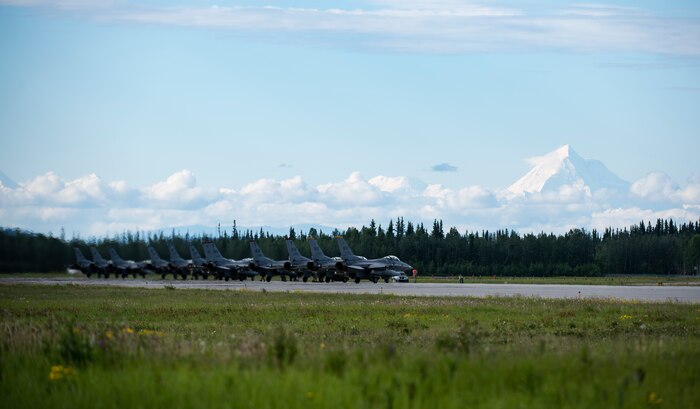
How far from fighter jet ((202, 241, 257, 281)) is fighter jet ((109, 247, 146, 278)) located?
667 inches

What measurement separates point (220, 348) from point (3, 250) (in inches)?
2047

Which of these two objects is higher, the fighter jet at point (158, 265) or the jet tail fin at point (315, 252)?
the jet tail fin at point (315, 252)

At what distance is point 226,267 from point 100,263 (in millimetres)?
20756

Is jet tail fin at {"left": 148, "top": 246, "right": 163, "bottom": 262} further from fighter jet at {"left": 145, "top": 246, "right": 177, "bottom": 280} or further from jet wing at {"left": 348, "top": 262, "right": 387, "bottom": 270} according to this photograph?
jet wing at {"left": 348, "top": 262, "right": 387, "bottom": 270}

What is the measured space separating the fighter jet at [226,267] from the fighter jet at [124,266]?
16935 millimetres

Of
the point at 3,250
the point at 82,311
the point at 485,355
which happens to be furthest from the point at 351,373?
the point at 3,250

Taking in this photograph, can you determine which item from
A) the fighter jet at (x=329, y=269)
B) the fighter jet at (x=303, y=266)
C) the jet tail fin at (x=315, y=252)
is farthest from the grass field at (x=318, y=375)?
the jet tail fin at (x=315, y=252)

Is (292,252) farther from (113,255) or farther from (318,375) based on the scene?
(318,375)

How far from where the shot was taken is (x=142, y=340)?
14.8m

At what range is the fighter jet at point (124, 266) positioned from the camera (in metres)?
121

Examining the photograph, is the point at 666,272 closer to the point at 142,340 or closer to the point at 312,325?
the point at 312,325

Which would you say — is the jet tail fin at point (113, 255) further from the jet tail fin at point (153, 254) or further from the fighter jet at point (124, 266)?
the jet tail fin at point (153, 254)

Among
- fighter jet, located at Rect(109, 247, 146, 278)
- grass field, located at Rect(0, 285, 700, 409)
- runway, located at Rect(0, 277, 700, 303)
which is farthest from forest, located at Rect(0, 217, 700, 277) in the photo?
grass field, located at Rect(0, 285, 700, 409)

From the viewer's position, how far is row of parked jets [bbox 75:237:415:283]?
9044 centimetres
